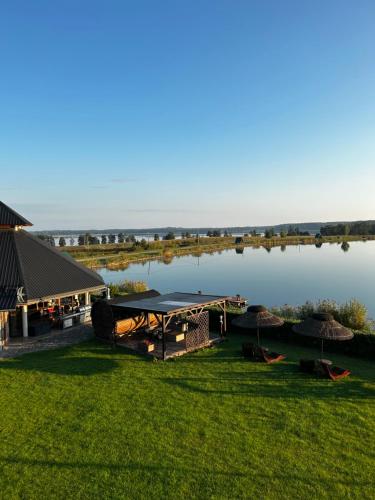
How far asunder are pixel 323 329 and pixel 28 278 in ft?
42.6

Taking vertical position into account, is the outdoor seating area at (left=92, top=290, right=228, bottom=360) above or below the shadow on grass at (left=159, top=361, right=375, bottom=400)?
above

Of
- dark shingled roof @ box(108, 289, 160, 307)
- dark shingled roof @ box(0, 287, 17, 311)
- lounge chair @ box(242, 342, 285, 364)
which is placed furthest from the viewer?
dark shingled roof @ box(108, 289, 160, 307)

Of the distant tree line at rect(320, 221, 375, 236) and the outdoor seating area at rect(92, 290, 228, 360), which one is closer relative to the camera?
the outdoor seating area at rect(92, 290, 228, 360)

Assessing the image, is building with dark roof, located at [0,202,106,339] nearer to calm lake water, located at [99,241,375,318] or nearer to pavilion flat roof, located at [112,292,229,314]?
pavilion flat roof, located at [112,292,229,314]

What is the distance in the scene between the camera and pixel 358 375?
39.8 feet

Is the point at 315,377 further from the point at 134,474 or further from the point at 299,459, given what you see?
the point at 134,474

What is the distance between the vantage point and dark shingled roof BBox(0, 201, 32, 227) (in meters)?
18.6

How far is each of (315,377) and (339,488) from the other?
5.43 metres

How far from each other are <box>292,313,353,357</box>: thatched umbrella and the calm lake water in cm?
1498

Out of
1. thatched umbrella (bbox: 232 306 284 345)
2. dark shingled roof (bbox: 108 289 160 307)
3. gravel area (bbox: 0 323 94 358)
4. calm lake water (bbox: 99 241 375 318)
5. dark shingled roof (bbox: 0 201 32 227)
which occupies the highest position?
dark shingled roof (bbox: 0 201 32 227)

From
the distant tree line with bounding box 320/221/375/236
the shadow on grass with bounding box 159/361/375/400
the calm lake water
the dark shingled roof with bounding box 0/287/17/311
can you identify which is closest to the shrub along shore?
the calm lake water

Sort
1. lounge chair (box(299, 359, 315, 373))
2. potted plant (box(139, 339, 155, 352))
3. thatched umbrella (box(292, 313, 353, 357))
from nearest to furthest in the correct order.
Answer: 1. thatched umbrella (box(292, 313, 353, 357))
2. lounge chair (box(299, 359, 315, 373))
3. potted plant (box(139, 339, 155, 352))

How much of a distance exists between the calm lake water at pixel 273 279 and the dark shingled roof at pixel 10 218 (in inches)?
756

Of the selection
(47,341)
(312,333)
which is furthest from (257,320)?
(47,341)
